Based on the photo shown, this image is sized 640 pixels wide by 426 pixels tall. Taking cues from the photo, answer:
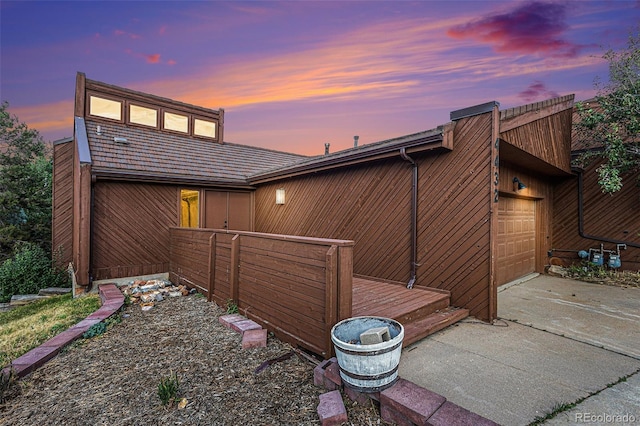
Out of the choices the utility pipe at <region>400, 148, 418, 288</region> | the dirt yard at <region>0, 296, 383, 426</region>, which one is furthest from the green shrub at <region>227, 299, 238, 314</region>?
the utility pipe at <region>400, 148, 418, 288</region>

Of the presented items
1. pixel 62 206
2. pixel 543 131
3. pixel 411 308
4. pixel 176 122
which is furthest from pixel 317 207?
pixel 62 206

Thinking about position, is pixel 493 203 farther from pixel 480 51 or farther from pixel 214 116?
pixel 214 116

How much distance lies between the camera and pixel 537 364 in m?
2.60

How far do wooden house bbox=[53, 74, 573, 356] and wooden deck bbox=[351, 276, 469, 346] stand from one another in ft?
0.23

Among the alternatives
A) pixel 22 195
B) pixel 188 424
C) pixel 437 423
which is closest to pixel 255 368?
pixel 188 424

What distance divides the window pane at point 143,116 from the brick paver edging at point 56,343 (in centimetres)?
610

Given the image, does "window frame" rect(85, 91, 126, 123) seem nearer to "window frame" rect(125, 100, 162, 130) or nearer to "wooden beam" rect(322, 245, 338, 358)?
"window frame" rect(125, 100, 162, 130)

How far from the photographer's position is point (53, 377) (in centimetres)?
290

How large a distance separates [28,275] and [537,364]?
9.74m

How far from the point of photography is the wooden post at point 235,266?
436cm

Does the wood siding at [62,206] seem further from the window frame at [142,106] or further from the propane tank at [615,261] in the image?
the propane tank at [615,261]

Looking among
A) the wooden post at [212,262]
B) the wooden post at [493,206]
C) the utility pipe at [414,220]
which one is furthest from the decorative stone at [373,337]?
the wooden post at [212,262]

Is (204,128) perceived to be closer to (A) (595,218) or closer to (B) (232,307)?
(B) (232,307)

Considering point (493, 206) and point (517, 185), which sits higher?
point (517, 185)
